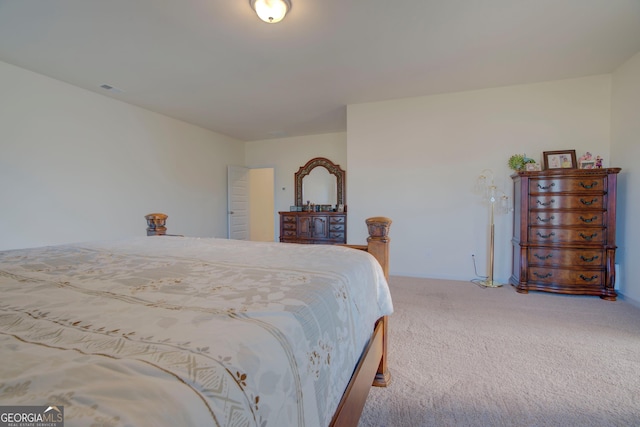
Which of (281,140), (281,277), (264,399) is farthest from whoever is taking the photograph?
(281,140)

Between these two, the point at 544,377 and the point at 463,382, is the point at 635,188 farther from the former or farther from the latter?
the point at 463,382

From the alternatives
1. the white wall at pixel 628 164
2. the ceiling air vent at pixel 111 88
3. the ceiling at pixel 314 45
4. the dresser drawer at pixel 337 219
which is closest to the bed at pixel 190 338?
the ceiling at pixel 314 45

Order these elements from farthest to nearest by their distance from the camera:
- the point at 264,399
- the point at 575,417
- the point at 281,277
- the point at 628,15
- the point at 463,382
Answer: the point at 628,15 < the point at 463,382 < the point at 575,417 < the point at 281,277 < the point at 264,399

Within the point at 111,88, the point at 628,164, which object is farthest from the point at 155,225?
the point at 628,164

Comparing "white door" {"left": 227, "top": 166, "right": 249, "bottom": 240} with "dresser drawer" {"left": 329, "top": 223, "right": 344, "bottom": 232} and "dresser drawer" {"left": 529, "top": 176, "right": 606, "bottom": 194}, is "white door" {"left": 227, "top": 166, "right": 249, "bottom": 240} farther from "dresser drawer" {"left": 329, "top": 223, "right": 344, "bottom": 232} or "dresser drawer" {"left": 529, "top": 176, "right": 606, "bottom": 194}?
"dresser drawer" {"left": 529, "top": 176, "right": 606, "bottom": 194}

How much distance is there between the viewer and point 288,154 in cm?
614

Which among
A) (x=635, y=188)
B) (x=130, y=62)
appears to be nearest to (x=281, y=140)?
(x=130, y=62)

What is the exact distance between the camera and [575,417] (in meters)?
1.37

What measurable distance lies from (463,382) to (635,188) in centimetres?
298

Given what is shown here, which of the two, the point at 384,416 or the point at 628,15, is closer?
the point at 384,416

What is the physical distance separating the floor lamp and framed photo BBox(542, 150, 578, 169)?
0.58 meters

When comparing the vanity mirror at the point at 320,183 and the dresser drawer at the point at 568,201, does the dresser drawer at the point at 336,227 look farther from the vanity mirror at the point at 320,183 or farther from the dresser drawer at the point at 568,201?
the dresser drawer at the point at 568,201

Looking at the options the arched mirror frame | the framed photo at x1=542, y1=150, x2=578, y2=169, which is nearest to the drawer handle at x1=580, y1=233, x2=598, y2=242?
the framed photo at x1=542, y1=150, x2=578, y2=169

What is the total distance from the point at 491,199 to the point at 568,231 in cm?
86
